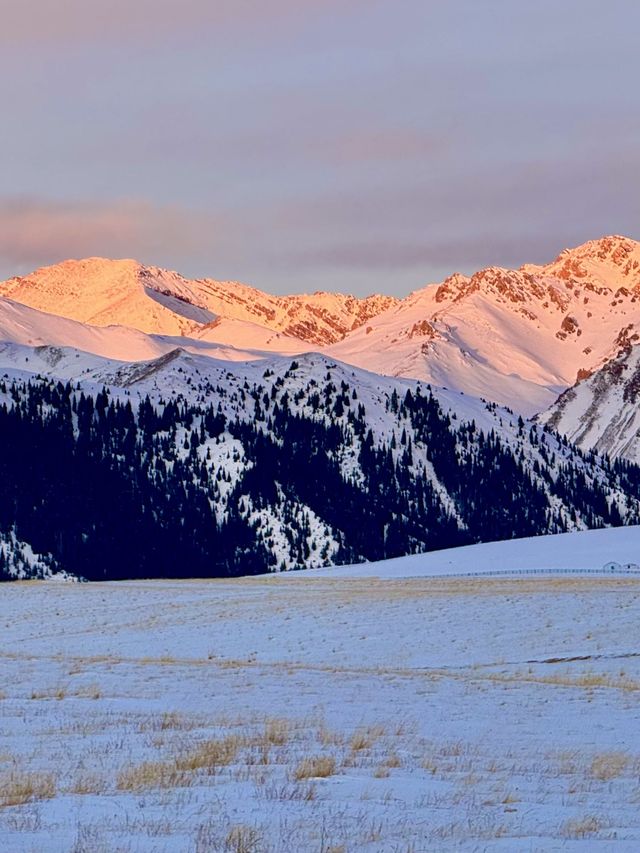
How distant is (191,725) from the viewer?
2852 centimetres

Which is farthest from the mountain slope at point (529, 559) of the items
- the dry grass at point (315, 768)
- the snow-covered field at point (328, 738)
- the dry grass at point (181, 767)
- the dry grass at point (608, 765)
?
the dry grass at point (315, 768)

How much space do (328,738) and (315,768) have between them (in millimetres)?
4608

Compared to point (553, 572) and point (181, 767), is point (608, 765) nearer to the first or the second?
point (181, 767)

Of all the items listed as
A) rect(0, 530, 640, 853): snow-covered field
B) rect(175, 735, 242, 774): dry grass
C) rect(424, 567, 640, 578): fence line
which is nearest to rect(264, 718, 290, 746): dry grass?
rect(0, 530, 640, 853): snow-covered field

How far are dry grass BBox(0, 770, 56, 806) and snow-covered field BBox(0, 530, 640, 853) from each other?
49mm

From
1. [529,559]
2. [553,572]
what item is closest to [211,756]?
[553,572]

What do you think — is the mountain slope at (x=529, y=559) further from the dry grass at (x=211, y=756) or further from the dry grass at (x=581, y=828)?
the dry grass at (x=581, y=828)

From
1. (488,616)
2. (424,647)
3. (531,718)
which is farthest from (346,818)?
(488,616)

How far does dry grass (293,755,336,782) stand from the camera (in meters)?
21.2

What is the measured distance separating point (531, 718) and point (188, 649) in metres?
30.9

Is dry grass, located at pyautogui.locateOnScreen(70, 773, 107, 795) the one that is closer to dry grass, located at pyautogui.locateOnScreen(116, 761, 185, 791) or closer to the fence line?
dry grass, located at pyautogui.locateOnScreen(116, 761, 185, 791)

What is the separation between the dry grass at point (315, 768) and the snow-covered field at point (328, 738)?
0.05 metres

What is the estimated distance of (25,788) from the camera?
19.0 m

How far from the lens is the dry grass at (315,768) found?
21.2 metres
